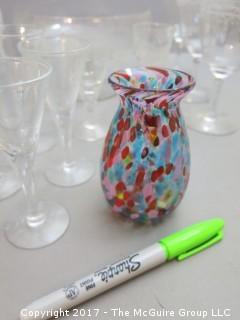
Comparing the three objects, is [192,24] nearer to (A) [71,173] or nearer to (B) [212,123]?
(B) [212,123]

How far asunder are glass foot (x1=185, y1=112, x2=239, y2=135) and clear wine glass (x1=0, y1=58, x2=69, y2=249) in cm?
29

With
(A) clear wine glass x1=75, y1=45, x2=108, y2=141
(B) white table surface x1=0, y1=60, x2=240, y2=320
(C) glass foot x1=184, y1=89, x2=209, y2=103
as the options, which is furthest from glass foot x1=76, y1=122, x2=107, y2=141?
(C) glass foot x1=184, y1=89, x2=209, y2=103

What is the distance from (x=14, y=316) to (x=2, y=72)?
0.21m

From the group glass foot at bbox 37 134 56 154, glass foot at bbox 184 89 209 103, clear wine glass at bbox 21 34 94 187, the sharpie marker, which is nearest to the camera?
the sharpie marker

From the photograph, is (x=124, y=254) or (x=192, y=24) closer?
(x=124, y=254)

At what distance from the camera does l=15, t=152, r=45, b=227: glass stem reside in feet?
1.03

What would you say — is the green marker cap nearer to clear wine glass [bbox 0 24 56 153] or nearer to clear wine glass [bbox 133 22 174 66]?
clear wine glass [bbox 0 24 56 153]

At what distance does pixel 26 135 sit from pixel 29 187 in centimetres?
7

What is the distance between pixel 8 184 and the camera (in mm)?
413

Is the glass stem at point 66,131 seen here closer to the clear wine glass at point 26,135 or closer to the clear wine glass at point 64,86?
the clear wine glass at point 64,86

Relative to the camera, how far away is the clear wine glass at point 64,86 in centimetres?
35

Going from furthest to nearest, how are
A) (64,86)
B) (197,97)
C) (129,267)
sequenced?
(197,97) → (64,86) → (129,267)

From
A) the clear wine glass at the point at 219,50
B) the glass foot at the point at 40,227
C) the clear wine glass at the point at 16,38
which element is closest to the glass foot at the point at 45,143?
the clear wine glass at the point at 16,38

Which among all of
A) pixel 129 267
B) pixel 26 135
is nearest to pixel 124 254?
pixel 129 267
